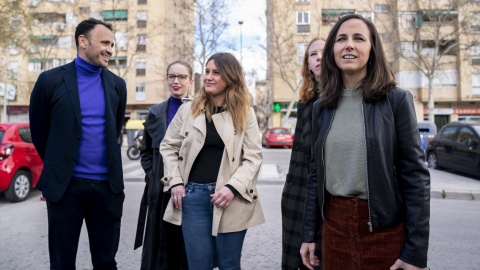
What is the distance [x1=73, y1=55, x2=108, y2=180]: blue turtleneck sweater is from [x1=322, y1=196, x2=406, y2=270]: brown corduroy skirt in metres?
1.64

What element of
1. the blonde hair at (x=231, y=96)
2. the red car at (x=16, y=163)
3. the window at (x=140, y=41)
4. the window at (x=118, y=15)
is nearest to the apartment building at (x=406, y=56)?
the window at (x=140, y=41)

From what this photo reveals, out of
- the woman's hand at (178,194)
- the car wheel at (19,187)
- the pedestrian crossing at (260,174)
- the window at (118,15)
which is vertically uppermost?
the window at (118,15)

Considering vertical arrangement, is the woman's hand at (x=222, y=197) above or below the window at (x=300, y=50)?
below

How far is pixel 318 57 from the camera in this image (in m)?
2.73

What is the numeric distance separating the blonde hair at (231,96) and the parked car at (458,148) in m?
9.62

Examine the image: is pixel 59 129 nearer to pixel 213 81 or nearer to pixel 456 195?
pixel 213 81

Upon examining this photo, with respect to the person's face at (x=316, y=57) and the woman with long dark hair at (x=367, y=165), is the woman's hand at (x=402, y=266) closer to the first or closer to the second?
A: the woman with long dark hair at (x=367, y=165)

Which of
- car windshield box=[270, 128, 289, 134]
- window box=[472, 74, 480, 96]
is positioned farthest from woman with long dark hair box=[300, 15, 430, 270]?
window box=[472, 74, 480, 96]

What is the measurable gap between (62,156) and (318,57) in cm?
195

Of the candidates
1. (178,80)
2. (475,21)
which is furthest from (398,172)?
(475,21)

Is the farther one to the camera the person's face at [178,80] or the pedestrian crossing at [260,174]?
the pedestrian crossing at [260,174]

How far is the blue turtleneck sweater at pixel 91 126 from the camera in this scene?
245cm

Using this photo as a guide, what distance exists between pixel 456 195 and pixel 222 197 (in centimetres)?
760

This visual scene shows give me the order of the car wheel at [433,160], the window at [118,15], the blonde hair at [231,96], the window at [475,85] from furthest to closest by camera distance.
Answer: the window at [118,15] < the window at [475,85] < the car wheel at [433,160] < the blonde hair at [231,96]
